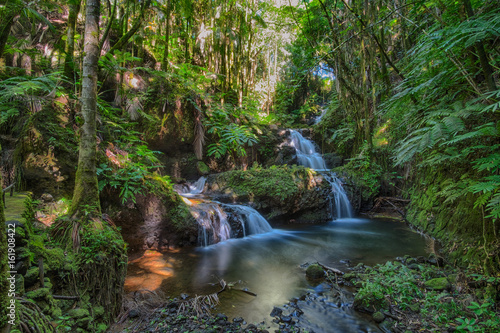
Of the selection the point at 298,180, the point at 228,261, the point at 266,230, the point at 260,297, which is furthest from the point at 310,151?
the point at 260,297

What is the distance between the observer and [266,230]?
26.1ft

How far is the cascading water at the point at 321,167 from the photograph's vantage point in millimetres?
Result: 9742

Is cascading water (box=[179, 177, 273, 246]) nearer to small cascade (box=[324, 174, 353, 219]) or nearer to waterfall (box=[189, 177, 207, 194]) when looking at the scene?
waterfall (box=[189, 177, 207, 194])

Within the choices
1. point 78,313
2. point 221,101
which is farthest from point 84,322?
point 221,101

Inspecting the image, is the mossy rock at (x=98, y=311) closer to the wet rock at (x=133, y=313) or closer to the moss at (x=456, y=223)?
the wet rock at (x=133, y=313)

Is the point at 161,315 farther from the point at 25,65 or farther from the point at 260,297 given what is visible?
the point at 25,65

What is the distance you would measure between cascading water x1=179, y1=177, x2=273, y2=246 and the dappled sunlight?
129 centimetres

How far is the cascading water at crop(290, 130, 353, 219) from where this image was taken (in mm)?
9742

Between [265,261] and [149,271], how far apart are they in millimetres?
2510

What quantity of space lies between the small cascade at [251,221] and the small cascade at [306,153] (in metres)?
5.66

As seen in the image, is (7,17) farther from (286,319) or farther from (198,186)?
(198,186)

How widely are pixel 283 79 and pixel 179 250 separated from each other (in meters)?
22.1


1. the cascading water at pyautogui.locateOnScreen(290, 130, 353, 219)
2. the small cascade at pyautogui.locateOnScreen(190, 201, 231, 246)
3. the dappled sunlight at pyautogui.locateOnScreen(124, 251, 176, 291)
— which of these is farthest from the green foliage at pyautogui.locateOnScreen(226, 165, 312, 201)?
the dappled sunlight at pyautogui.locateOnScreen(124, 251, 176, 291)

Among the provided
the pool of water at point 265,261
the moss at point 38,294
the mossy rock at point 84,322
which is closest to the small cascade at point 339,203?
the pool of water at point 265,261
